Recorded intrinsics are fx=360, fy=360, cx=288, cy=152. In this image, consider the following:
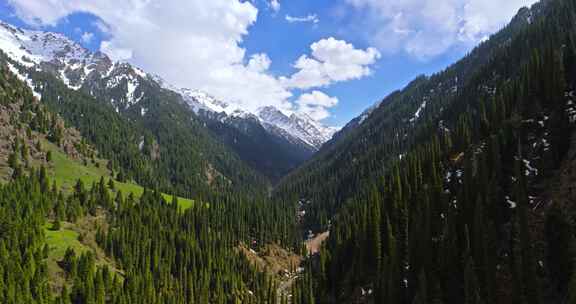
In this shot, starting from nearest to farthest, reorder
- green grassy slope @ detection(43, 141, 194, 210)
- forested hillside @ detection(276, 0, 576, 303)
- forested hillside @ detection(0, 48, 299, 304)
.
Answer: forested hillside @ detection(276, 0, 576, 303) < forested hillside @ detection(0, 48, 299, 304) < green grassy slope @ detection(43, 141, 194, 210)

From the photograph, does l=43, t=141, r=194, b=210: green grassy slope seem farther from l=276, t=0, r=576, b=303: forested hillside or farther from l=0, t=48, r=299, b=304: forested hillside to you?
l=276, t=0, r=576, b=303: forested hillside

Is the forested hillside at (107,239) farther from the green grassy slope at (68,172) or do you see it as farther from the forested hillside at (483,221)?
the forested hillside at (483,221)

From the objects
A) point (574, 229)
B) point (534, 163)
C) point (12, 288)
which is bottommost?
point (12, 288)

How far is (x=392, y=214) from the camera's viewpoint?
98875 mm

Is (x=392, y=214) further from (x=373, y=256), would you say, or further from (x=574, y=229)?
(x=574, y=229)

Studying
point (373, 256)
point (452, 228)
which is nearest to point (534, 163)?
point (452, 228)

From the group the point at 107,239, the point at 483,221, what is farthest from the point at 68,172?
the point at 483,221

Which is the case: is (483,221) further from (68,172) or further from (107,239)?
(68,172)

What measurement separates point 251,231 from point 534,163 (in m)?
125

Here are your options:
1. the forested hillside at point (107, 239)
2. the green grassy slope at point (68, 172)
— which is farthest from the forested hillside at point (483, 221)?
the green grassy slope at point (68, 172)

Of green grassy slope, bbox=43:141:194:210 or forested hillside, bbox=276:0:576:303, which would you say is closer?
forested hillside, bbox=276:0:576:303

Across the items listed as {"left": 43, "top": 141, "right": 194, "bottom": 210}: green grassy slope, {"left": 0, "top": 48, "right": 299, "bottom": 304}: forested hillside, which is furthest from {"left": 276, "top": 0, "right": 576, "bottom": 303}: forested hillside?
{"left": 43, "top": 141, "right": 194, "bottom": 210}: green grassy slope

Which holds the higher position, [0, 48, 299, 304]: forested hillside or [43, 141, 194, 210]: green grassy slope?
[43, 141, 194, 210]: green grassy slope

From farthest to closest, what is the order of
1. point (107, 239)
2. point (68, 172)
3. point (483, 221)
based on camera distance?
1. point (68, 172)
2. point (107, 239)
3. point (483, 221)
